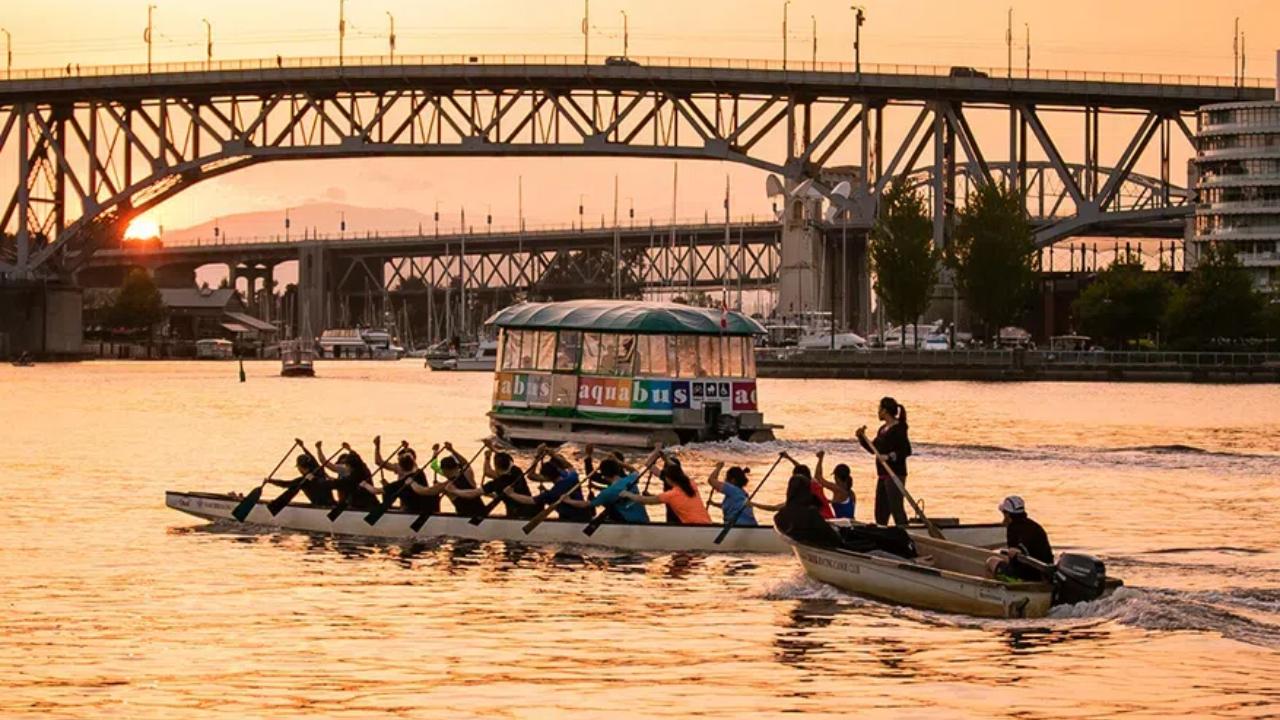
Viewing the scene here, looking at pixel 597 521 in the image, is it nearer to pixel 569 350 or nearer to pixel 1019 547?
pixel 1019 547

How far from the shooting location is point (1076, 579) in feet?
90.8

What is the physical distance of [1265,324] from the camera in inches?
5502

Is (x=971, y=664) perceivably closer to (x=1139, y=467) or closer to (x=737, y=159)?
(x=1139, y=467)

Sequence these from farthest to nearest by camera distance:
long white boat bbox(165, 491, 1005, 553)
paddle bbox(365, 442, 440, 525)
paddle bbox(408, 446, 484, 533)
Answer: paddle bbox(365, 442, 440, 525) < paddle bbox(408, 446, 484, 533) < long white boat bbox(165, 491, 1005, 553)

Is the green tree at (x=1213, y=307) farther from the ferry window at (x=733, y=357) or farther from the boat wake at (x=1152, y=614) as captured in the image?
the boat wake at (x=1152, y=614)

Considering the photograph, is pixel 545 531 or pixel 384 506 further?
pixel 384 506

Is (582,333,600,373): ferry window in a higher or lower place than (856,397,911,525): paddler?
higher

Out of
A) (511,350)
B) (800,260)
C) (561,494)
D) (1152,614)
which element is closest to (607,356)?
(511,350)

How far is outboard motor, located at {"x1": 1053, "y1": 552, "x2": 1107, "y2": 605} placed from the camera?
90.6ft

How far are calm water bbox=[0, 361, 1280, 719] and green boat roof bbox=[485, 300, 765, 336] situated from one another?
4770 mm

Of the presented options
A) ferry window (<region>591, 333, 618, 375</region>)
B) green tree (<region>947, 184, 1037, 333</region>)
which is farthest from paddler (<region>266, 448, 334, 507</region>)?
green tree (<region>947, 184, 1037, 333</region>)

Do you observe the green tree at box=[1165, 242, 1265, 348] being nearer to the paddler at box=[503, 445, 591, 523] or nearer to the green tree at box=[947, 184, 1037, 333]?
the green tree at box=[947, 184, 1037, 333]

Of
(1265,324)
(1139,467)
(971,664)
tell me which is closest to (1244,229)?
(1265,324)

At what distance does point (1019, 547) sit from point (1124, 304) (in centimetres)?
12029
